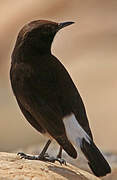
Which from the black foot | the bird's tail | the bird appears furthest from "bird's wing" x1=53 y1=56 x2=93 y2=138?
the black foot

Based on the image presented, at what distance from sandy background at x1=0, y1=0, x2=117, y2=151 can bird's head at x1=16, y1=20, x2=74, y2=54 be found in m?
3.51

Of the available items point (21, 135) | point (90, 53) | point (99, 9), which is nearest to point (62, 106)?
point (21, 135)

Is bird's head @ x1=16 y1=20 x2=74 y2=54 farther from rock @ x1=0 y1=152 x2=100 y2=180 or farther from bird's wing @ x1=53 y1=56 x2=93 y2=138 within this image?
rock @ x1=0 y1=152 x2=100 y2=180

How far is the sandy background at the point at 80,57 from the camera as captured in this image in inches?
408

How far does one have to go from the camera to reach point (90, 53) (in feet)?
44.0

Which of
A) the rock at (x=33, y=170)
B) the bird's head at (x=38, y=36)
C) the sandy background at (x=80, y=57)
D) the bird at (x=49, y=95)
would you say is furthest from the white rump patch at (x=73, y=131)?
the sandy background at (x=80, y=57)

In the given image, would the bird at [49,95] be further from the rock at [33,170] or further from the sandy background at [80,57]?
the sandy background at [80,57]

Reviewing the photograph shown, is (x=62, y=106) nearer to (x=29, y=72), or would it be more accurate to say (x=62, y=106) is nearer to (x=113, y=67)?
(x=29, y=72)

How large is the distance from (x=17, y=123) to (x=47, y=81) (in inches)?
211

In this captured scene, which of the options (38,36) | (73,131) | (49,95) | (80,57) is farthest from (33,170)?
(80,57)

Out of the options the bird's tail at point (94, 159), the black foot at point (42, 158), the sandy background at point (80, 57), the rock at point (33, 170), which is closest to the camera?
the rock at point (33, 170)

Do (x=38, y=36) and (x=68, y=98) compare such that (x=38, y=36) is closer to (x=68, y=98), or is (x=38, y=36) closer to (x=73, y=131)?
(x=68, y=98)

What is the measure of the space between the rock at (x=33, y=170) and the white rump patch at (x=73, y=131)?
0.71ft

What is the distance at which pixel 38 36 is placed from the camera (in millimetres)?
5676
